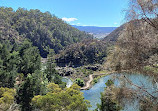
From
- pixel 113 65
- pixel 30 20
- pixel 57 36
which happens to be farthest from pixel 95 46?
pixel 113 65

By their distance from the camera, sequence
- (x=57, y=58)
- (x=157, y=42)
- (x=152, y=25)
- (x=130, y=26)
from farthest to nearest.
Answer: (x=57, y=58) < (x=130, y=26) < (x=152, y=25) < (x=157, y=42)

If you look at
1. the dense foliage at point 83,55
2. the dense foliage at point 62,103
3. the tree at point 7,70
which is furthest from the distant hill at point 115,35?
the tree at point 7,70

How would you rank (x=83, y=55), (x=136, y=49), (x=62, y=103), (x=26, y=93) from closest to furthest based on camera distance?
1. (x=136, y=49)
2. (x=62, y=103)
3. (x=26, y=93)
4. (x=83, y=55)

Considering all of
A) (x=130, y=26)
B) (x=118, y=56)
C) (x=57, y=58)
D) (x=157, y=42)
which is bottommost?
(x=57, y=58)

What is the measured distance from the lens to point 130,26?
14.5ft

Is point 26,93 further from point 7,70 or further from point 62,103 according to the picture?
point 7,70

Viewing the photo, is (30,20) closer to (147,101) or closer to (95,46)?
(95,46)

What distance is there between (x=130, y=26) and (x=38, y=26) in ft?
313

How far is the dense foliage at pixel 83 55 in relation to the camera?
206ft

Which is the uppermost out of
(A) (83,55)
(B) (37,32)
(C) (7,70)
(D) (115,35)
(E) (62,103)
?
(B) (37,32)

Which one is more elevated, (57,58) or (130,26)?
(130,26)

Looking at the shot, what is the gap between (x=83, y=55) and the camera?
64.2m

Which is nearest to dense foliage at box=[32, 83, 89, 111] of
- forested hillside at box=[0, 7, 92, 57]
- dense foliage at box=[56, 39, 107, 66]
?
dense foliage at box=[56, 39, 107, 66]

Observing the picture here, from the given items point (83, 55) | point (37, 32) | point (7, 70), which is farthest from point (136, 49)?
point (37, 32)
